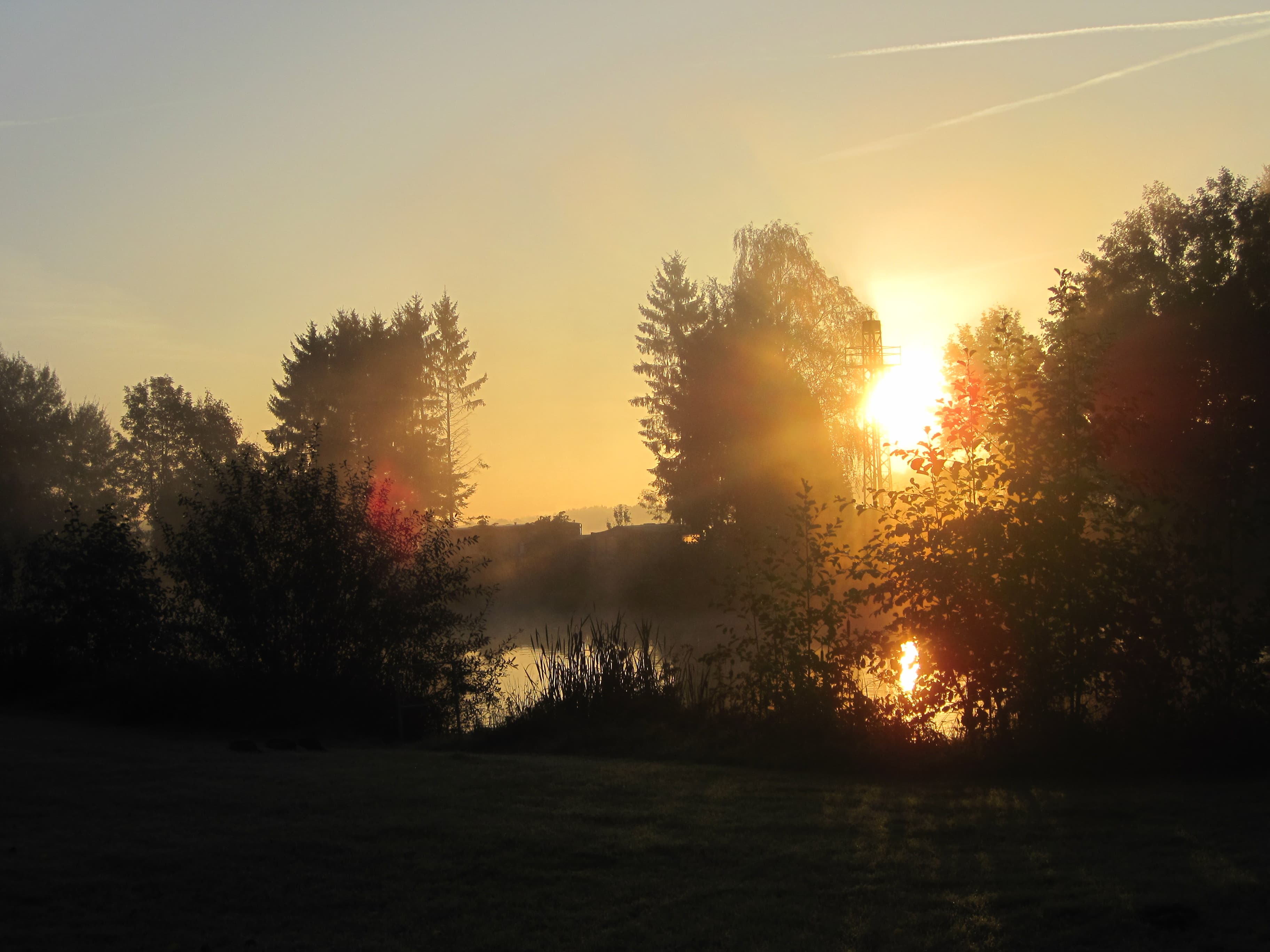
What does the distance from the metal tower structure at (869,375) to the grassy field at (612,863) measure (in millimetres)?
34056

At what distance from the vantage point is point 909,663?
35.4 ft

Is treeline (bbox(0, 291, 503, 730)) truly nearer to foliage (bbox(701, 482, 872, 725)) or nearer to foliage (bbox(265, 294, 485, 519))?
foliage (bbox(701, 482, 872, 725))

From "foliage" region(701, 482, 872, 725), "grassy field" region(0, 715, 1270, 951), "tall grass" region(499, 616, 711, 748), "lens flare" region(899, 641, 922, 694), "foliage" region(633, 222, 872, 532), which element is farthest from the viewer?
"foliage" region(633, 222, 872, 532)

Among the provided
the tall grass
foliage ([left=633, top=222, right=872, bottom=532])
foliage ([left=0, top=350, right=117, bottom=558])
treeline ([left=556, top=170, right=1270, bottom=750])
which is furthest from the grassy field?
foliage ([left=0, top=350, right=117, bottom=558])

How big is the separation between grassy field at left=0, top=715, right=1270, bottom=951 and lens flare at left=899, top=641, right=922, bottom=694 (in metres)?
1.65

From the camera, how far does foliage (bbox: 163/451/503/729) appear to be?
49.8 feet

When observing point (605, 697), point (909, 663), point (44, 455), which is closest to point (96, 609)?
point (605, 697)

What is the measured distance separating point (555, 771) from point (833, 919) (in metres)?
4.61

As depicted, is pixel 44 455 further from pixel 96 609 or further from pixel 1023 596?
pixel 1023 596

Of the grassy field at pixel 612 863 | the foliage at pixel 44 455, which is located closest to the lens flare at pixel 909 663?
the grassy field at pixel 612 863

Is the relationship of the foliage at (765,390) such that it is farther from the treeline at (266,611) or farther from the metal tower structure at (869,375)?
the treeline at (266,611)

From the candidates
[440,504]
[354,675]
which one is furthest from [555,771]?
[440,504]

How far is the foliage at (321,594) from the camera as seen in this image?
15.2m

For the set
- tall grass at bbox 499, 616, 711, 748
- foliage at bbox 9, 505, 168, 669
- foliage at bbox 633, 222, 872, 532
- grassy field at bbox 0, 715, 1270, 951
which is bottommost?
grassy field at bbox 0, 715, 1270, 951
